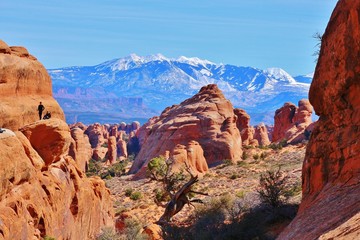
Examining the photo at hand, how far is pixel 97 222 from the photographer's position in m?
31.0

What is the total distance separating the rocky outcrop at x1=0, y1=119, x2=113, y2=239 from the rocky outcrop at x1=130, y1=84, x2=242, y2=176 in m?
29.7

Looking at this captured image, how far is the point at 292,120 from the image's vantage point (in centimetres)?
9788

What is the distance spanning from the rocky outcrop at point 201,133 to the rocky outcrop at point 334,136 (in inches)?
1614

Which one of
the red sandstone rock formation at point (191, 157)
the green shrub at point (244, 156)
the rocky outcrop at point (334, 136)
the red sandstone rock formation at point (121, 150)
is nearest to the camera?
the rocky outcrop at point (334, 136)

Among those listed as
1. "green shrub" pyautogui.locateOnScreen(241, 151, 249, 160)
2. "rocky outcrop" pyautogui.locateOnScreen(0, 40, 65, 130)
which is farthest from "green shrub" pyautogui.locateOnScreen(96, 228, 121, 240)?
"green shrub" pyautogui.locateOnScreen(241, 151, 249, 160)

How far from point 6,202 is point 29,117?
9.59 metres

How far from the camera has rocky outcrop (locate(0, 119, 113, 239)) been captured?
1962cm

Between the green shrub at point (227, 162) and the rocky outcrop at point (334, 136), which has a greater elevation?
the rocky outcrop at point (334, 136)

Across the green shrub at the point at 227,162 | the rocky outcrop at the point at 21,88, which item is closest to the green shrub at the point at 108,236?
the rocky outcrop at the point at 21,88

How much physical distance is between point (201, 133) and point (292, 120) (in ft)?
131

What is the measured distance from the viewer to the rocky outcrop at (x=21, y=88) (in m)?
26.7

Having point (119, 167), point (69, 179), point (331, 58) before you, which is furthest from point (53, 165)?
point (119, 167)

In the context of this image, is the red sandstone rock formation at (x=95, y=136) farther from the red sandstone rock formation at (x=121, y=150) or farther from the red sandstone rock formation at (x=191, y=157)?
the red sandstone rock formation at (x=191, y=157)

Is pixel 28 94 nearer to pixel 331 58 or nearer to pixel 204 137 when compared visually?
pixel 331 58
